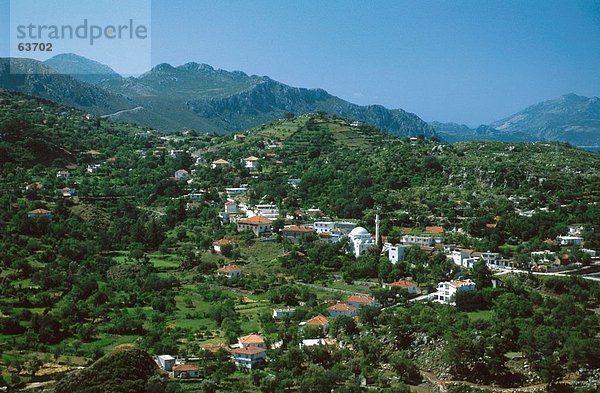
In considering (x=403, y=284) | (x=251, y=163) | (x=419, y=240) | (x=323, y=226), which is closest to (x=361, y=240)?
(x=419, y=240)

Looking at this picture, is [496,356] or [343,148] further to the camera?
[343,148]

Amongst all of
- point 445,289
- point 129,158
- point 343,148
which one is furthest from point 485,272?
point 129,158

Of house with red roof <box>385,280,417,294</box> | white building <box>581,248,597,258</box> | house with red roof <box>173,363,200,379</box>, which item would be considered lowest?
house with red roof <box>173,363,200,379</box>

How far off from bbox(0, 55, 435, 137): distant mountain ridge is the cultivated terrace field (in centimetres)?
4751

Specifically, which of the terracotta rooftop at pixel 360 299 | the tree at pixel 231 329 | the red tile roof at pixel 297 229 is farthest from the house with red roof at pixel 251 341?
the red tile roof at pixel 297 229

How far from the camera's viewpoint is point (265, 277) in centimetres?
3916

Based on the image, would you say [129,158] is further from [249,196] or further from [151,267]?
[151,267]

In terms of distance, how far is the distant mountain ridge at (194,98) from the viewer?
11911 centimetres

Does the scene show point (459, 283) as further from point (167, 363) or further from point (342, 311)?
point (167, 363)

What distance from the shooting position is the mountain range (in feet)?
391

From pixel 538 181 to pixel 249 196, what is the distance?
70.4 ft

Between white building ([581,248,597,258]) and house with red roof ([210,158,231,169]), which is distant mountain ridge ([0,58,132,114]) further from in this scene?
white building ([581,248,597,258])

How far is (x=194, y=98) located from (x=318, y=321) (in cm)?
11974

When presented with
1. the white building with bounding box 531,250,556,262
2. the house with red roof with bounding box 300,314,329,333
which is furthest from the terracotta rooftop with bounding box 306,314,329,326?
the white building with bounding box 531,250,556,262
